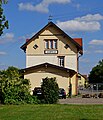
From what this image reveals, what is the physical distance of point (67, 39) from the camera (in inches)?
2153

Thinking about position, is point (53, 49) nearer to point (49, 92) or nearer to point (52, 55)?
point (52, 55)

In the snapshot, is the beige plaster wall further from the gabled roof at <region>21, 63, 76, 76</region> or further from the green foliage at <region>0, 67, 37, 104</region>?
the green foliage at <region>0, 67, 37, 104</region>

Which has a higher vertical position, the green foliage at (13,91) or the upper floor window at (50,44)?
the upper floor window at (50,44)

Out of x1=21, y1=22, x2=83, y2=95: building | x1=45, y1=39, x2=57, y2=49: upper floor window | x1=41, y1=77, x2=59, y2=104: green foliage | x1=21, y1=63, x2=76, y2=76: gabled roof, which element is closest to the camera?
x1=41, y1=77, x2=59, y2=104: green foliage

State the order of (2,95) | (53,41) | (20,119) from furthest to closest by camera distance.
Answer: (53,41) < (2,95) < (20,119)

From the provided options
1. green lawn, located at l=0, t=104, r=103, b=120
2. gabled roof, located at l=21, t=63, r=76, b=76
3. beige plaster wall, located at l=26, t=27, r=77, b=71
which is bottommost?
green lawn, located at l=0, t=104, r=103, b=120

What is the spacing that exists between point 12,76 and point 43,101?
12.0ft

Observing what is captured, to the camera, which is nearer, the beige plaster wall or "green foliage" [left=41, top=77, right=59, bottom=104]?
"green foliage" [left=41, top=77, right=59, bottom=104]

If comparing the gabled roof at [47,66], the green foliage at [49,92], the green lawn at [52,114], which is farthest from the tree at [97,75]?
the green lawn at [52,114]

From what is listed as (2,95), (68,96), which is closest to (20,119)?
(2,95)

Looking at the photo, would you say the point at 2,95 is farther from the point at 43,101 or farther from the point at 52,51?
the point at 52,51

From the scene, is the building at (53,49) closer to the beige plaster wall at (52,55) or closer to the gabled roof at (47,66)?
the beige plaster wall at (52,55)

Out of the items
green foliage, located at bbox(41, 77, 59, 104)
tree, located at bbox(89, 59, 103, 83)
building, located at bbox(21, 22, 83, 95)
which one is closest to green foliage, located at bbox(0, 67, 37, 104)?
green foliage, located at bbox(41, 77, 59, 104)

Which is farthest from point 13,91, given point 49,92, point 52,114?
point 52,114
